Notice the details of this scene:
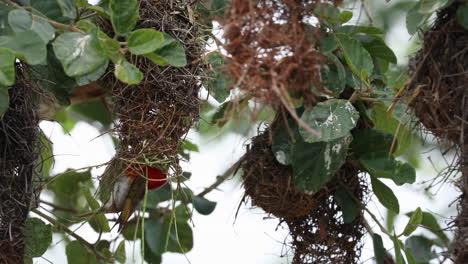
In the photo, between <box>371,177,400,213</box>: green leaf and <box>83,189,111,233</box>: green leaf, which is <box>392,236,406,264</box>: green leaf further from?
<box>83,189,111,233</box>: green leaf

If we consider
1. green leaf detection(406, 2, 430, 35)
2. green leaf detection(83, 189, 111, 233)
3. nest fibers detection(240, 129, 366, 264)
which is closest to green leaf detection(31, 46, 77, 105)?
green leaf detection(83, 189, 111, 233)

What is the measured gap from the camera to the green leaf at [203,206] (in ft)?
5.65

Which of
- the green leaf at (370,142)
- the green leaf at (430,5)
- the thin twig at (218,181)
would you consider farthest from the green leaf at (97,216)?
the green leaf at (430,5)

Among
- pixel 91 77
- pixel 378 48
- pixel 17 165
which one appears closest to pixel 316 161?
pixel 378 48

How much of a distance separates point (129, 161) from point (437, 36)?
0.54 meters

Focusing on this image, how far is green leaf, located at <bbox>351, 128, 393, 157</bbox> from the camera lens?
1379 mm

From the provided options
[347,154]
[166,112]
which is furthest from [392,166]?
[166,112]

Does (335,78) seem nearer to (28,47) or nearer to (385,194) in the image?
(385,194)

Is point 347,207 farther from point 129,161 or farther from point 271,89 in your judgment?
point 271,89

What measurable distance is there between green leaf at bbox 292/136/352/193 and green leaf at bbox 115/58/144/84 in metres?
0.35

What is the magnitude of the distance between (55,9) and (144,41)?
0.20 meters

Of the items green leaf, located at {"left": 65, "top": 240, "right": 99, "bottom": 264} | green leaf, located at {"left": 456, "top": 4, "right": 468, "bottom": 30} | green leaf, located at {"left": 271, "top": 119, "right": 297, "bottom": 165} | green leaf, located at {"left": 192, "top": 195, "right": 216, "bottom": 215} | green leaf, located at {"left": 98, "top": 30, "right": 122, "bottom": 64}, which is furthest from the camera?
green leaf, located at {"left": 192, "top": 195, "right": 216, "bottom": 215}

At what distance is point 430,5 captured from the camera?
105 centimetres

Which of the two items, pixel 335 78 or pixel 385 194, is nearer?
pixel 335 78
